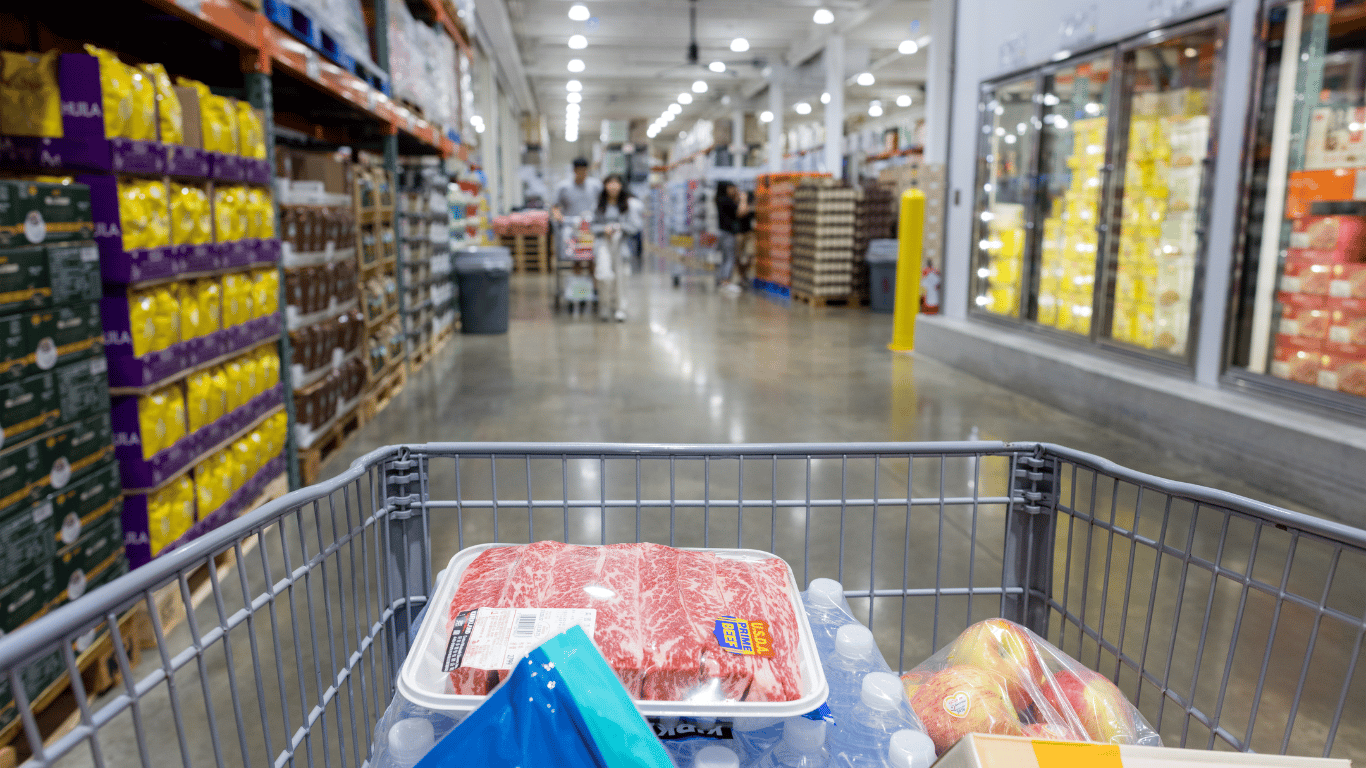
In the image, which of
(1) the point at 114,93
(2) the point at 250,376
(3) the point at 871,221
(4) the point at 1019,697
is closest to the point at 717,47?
(3) the point at 871,221

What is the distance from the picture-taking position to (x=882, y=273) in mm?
11367

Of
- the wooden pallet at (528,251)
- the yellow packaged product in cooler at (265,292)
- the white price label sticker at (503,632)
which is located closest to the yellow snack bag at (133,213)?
the yellow packaged product in cooler at (265,292)

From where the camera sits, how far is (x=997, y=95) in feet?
24.5

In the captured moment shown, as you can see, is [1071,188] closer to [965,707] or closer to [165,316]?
[165,316]

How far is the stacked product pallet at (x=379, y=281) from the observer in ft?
18.2

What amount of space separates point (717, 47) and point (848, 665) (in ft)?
60.7

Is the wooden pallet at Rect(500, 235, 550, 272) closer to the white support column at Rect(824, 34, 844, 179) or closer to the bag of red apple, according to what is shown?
the white support column at Rect(824, 34, 844, 179)

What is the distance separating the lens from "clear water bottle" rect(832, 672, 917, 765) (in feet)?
3.63

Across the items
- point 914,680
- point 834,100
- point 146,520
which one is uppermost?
point 834,100

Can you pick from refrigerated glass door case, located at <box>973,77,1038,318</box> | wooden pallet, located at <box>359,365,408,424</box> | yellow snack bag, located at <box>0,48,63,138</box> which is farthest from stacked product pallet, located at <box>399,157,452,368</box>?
refrigerated glass door case, located at <box>973,77,1038,318</box>

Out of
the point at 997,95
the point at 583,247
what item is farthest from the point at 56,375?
the point at 583,247

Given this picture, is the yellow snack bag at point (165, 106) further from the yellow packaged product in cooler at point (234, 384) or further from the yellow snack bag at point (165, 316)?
the yellow packaged product in cooler at point (234, 384)

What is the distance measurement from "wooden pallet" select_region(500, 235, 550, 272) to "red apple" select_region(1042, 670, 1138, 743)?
1744cm

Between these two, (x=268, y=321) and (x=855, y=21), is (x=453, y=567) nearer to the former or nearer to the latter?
(x=268, y=321)
